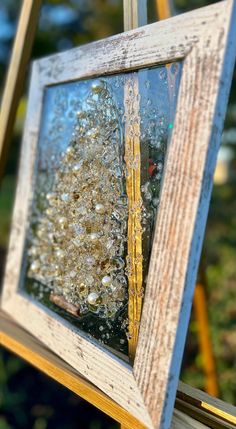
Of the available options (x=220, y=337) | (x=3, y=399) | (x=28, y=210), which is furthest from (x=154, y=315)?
(x=220, y=337)

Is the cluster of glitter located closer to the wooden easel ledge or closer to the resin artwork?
the resin artwork

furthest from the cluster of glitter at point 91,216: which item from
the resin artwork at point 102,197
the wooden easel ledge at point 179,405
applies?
the wooden easel ledge at point 179,405

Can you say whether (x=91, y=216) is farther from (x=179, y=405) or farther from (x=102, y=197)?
(x=179, y=405)

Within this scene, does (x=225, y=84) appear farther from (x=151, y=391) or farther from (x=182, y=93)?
(x=151, y=391)

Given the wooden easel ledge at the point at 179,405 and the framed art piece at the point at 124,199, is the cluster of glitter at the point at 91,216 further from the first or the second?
the wooden easel ledge at the point at 179,405

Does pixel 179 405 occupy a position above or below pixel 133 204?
below

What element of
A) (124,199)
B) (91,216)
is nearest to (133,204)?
(124,199)

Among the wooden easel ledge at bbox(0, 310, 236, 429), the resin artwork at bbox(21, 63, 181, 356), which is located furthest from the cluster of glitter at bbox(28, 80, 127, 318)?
the wooden easel ledge at bbox(0, 310, 236, 429)
